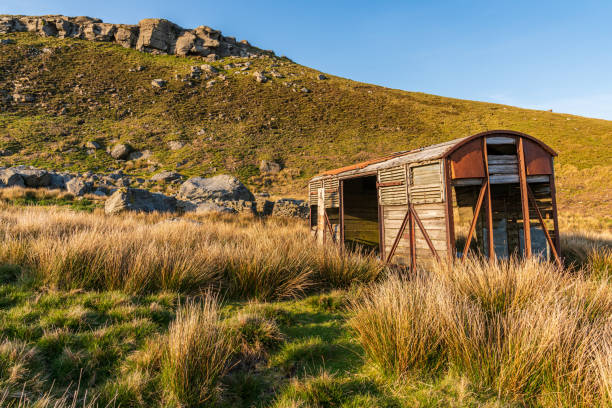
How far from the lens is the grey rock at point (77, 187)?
17227 mm

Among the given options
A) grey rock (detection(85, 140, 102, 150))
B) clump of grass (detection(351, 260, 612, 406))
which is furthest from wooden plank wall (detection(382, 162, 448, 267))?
grey rock (detection(85, 140, 102, 150))

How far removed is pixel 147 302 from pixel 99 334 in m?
1.17

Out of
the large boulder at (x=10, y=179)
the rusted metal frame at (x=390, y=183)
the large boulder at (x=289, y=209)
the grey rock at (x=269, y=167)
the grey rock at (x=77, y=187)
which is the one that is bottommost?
the large boulder at (x=289, y=209)

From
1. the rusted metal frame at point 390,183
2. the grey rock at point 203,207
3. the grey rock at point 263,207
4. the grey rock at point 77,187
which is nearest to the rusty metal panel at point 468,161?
the rusted metal frame at point 390,183

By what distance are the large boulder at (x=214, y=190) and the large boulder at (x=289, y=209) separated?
248 centimetres

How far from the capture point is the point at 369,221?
11.2 metres

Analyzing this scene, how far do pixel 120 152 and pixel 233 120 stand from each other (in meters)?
15.8

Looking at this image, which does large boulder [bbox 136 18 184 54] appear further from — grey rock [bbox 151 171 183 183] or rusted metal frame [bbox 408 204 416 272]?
rusted metal frame [bbox 408 204 416 272]

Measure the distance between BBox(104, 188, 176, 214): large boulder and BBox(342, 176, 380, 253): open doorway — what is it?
10.1 metres

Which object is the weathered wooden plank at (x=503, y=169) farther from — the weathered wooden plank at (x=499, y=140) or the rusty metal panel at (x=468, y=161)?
the weathered wooden plank at (x=499, y=140)

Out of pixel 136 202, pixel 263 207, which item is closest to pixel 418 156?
pixel 263 207

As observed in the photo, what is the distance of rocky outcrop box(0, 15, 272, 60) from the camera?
190 feet

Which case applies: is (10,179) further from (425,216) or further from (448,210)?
(448,210)

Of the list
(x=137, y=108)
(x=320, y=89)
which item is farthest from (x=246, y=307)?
(x=320, y=89)
